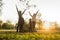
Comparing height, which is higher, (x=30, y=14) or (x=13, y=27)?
(x=30, y=14)

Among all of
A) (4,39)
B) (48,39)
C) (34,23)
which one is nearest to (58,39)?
(48,39)

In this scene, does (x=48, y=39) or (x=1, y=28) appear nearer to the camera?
(x=48, y=39)

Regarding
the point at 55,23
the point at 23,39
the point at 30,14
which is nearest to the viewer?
the point at 23,39

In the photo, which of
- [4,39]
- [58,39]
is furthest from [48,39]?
[4,39]

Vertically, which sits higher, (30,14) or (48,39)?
(30,14)

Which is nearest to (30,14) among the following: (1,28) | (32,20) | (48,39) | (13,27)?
(32,20)

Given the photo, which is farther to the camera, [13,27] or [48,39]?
[13,27]

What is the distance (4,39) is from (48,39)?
1303 millimetres

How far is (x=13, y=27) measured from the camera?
7914mm

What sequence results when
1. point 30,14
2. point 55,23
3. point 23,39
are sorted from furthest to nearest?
point 30,14 → point 55,23 → point 23,39

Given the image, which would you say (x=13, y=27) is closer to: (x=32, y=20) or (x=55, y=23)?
(x=32, y=20)

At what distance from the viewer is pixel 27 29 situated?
791cm

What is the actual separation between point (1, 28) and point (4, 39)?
9.42 ft

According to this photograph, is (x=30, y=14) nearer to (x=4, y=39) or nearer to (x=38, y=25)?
(x=38, y=25)
